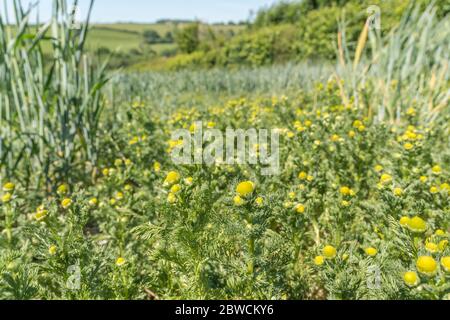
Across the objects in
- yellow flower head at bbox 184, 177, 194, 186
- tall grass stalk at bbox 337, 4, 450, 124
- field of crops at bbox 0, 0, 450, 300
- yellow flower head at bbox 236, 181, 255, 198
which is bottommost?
field of crops at bbox 0, 0, 450, 300

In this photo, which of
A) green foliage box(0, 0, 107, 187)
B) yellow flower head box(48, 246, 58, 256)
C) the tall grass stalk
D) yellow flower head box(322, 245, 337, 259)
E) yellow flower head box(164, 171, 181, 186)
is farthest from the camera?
the tall grass stalk

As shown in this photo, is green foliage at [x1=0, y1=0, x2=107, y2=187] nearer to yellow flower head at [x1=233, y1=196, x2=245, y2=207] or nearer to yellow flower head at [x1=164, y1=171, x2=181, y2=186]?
yellow flower head at [x1=164, y1=171, x2=181, y2=186]

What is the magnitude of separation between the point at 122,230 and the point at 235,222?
776 millimetres

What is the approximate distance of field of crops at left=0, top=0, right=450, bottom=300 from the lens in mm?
1218

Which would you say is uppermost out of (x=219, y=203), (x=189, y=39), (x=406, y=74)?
(x=189, y=39)

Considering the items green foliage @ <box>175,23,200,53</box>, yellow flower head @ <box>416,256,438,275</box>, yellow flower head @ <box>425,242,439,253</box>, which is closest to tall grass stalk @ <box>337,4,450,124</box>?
yellow flower head @ <box>425,242,439,253</box>

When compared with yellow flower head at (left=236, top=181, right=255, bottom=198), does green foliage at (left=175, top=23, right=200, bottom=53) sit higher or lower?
higher

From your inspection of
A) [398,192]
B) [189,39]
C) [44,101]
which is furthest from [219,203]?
[189,39]

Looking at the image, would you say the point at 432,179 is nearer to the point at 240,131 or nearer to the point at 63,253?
the point at 240,131

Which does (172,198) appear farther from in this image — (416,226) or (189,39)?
(189,39)

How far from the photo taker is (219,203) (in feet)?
5.33

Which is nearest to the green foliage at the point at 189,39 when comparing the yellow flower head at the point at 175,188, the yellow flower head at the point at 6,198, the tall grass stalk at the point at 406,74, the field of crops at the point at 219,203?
the tall grass stalk at the point at 406,74
